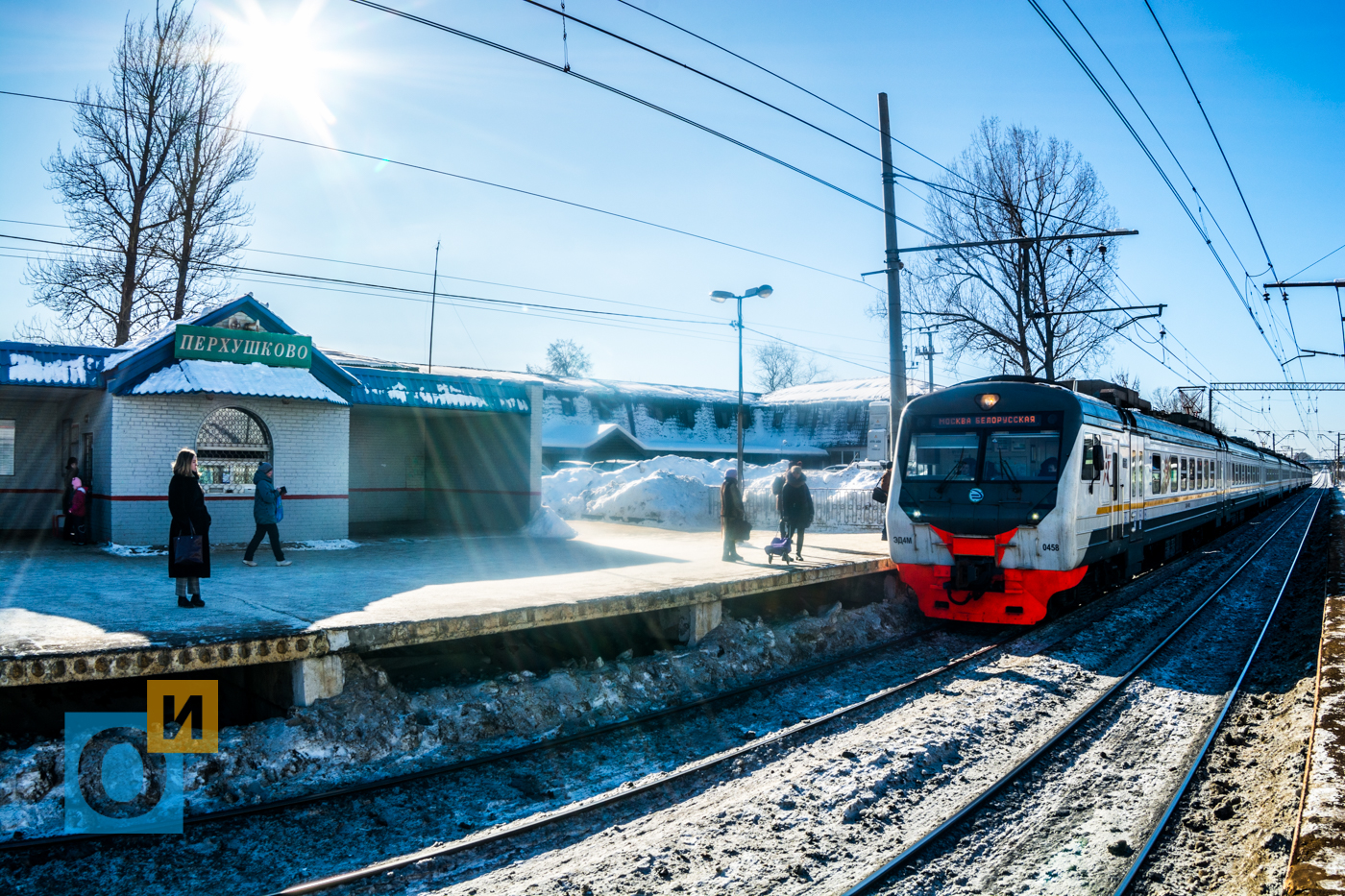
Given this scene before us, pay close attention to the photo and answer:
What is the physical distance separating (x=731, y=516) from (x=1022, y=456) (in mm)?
4572

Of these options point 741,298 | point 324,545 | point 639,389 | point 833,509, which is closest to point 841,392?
point 639,389

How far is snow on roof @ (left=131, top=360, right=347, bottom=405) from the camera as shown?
13250mm

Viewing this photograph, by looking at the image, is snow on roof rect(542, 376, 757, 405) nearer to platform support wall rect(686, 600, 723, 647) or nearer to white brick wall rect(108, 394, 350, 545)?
white brick wall rect(108, 394, 350, 545)

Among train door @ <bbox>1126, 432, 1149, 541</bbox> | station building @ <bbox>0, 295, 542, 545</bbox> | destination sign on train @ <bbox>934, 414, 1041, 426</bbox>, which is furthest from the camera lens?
station building @ <bbox>0, 295, 542, 545</bbox>

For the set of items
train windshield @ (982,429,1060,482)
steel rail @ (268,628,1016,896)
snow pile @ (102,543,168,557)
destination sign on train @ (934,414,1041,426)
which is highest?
destination sign on train @ (934,414,1041,426)

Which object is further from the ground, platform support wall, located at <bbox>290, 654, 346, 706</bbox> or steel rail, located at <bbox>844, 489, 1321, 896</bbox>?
platform support wall, located at <bbox>290, 654, 346, 706</bbox>

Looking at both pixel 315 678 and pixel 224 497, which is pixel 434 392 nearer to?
pixel 224 497

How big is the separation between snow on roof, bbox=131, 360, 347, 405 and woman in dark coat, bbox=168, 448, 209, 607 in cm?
551

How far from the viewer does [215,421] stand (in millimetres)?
14430

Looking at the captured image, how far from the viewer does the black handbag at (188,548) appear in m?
8.26

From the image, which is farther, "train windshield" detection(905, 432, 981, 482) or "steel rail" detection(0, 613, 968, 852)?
"train windshield" detection(905, 432, 981, 482)

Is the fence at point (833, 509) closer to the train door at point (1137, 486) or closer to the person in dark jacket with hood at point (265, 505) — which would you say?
the train door at point (1137, 486)

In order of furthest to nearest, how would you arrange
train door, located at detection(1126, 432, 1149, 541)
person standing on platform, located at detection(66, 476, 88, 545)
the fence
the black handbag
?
the fence, person standing on platform, located at detection(66, 476, 88, 545), train door, located at detection(1126, 432, 1149, 541), the black handbag

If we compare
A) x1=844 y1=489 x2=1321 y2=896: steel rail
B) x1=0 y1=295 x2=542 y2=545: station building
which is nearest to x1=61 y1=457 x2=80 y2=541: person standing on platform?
x1=0 y1=295 x2=542 y2=545: station building
